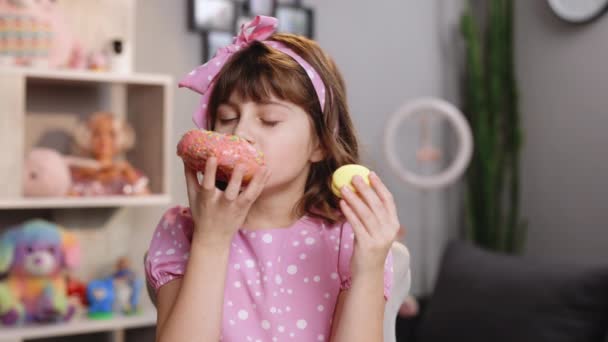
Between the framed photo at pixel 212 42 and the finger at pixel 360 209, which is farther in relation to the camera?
the framed photo at pixel 212 42

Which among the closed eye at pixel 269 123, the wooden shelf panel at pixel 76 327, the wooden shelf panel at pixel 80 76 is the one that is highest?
the wooden shelf panel at pixel 80 76

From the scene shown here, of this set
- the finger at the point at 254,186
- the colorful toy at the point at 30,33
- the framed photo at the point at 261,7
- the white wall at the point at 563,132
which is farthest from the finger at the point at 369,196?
the white wall at the point at 563,132

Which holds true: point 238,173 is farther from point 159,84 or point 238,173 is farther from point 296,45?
point 159,84

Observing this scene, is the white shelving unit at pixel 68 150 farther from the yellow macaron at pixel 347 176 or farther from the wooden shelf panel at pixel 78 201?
the yellow macaron at pixel 347 176

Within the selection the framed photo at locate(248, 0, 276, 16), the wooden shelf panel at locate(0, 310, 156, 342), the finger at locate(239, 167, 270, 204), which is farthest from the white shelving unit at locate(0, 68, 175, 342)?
the finger at locate(239, 167, 270, 204)

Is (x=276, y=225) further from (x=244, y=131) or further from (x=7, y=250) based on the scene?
(x=7, y=250)

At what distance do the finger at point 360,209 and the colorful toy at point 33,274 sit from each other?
1436 millimetres

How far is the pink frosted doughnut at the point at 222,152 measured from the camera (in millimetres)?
1012

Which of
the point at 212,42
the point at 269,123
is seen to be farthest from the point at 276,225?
the point at 212,42

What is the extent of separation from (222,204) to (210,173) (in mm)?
51

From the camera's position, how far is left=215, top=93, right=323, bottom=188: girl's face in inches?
43.1

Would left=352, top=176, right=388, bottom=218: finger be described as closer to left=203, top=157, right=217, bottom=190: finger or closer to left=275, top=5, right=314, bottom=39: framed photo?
left=203, top=157, right=217, bottom=190: finger

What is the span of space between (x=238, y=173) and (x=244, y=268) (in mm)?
223

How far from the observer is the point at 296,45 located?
1203mm
